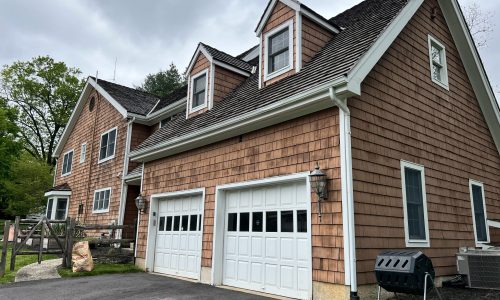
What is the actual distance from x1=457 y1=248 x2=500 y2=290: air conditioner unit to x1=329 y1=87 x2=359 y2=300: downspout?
3509mm

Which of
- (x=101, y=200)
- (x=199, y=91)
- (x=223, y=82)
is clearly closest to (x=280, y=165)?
(x=223, y=82)

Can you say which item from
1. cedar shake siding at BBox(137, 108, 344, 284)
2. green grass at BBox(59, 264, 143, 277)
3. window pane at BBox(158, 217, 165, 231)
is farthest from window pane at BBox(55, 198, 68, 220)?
window pane at BBox(158, 217, 165, 231)

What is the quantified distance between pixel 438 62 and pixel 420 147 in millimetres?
3165

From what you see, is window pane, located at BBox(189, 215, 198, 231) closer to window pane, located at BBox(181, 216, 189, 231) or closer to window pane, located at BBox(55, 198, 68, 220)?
window pane, located at BBox(181, 216, 189, 231)

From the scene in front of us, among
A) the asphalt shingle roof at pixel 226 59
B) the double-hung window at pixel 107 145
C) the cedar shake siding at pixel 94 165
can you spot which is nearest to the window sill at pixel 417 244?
the asphalt shingle roof at pixel 226 59

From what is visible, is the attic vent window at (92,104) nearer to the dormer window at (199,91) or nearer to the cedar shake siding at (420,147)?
the dormer window at (199,91)

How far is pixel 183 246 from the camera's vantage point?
399 inches

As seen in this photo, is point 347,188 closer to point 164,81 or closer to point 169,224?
point 169,224

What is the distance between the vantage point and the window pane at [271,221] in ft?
25.0

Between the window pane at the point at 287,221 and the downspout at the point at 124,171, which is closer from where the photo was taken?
the window pane at the point at 287,221

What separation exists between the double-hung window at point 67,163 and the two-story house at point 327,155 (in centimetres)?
1167

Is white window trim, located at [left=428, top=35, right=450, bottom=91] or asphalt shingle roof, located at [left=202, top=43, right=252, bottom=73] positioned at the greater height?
asphalt shingle roof, located at [left=202, top=43, right=252, bottom=73]

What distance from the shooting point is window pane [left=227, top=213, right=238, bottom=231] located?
8.66 meters

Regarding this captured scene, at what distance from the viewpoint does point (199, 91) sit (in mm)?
11859
